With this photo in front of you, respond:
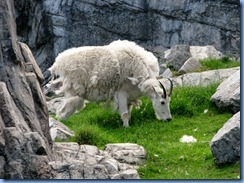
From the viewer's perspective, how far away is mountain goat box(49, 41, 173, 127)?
66.6 feet

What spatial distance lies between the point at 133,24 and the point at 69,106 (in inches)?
470

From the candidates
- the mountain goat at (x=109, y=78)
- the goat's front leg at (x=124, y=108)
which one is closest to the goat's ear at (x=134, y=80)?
the mountain goat at (x=109, y=78)

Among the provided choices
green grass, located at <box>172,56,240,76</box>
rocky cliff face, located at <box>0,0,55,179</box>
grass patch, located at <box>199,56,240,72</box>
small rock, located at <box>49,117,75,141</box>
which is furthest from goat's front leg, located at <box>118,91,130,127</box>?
grass patch, located at <box>199,56,240,72</box>

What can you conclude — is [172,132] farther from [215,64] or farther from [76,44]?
[76,44]

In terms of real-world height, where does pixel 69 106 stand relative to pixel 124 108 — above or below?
above

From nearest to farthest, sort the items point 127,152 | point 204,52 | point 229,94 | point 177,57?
point 127,152
point 229,94
point 177,57
point 204,52

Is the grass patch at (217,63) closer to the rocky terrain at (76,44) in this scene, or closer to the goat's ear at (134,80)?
the rocky terrain at (76,44)

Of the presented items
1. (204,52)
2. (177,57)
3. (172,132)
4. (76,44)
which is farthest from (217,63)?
(76,44)

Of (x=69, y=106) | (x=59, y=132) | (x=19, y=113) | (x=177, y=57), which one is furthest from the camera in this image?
(x=177, y=57)

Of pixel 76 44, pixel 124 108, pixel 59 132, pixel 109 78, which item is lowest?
pixel 76 44

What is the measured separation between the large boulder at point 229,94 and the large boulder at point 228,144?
4.46 m

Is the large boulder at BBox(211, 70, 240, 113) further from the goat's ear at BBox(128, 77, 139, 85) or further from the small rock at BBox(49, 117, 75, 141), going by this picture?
the small rock at BBox(49, 117, 75, 141)

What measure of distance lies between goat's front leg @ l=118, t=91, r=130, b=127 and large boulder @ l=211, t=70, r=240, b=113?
2430 millimetres

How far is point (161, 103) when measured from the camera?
807 inches
